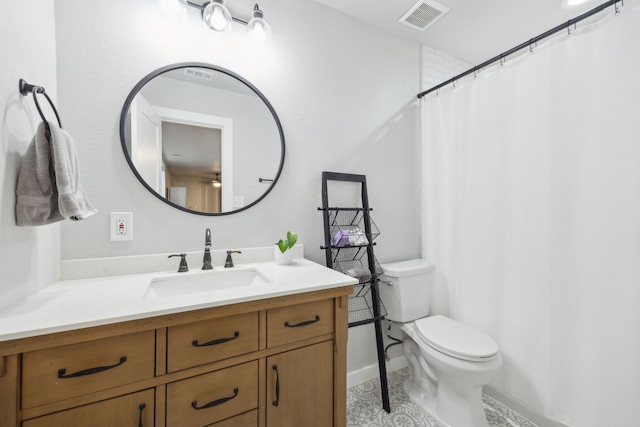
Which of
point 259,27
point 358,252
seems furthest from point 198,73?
point 358,252

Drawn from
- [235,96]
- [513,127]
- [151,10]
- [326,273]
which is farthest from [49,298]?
[513,127]

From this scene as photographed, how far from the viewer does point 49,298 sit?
2.89 feet

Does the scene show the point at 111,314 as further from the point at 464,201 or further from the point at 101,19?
the point at 464,201

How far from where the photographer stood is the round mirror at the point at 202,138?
1264mm

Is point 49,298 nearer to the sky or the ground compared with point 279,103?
nearer to the ground

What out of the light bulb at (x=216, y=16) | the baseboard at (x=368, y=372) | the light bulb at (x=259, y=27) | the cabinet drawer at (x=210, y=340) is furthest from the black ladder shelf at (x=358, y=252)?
the light bulb at (x=216, y=16)

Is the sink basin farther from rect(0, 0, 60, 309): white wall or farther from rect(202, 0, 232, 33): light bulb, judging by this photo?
rect(202, 0, 232, 33): light bulb

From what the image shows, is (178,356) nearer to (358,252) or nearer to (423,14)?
(358,252)

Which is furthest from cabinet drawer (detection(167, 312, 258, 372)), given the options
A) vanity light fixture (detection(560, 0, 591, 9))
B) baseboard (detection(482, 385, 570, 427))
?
vanity light fixture (detection(560, 0, 591, 9))

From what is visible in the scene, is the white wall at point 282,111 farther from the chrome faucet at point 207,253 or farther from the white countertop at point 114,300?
A: the white countertop at point 114,300

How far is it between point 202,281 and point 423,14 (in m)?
2.14

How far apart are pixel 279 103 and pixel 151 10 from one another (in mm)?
726

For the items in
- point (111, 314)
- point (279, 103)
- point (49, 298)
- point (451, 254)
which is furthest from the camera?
point (451, 254)

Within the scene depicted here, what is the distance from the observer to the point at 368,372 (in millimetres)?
1822
